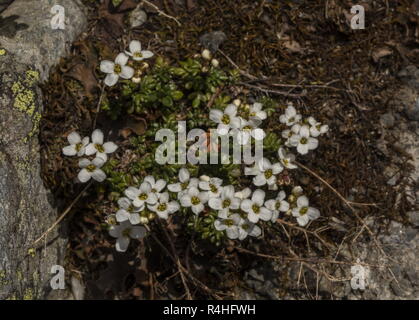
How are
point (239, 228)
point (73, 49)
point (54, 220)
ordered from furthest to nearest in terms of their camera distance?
point (73, 49) < point (54, 220) < point (239, 228)

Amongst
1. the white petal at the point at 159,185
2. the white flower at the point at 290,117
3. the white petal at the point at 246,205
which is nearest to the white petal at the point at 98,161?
the white petal at the point at 159,185

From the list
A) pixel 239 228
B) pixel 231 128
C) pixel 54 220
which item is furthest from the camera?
pixel 54 220

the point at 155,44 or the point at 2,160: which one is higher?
the point at 155,44

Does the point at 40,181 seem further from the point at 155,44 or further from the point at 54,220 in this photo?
the point at 155,44

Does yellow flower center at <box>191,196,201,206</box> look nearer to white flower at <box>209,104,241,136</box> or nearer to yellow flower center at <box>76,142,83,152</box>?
white flower at <box>209,104,241,136</box>

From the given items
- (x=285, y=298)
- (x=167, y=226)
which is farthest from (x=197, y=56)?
(x=285, y=298)
